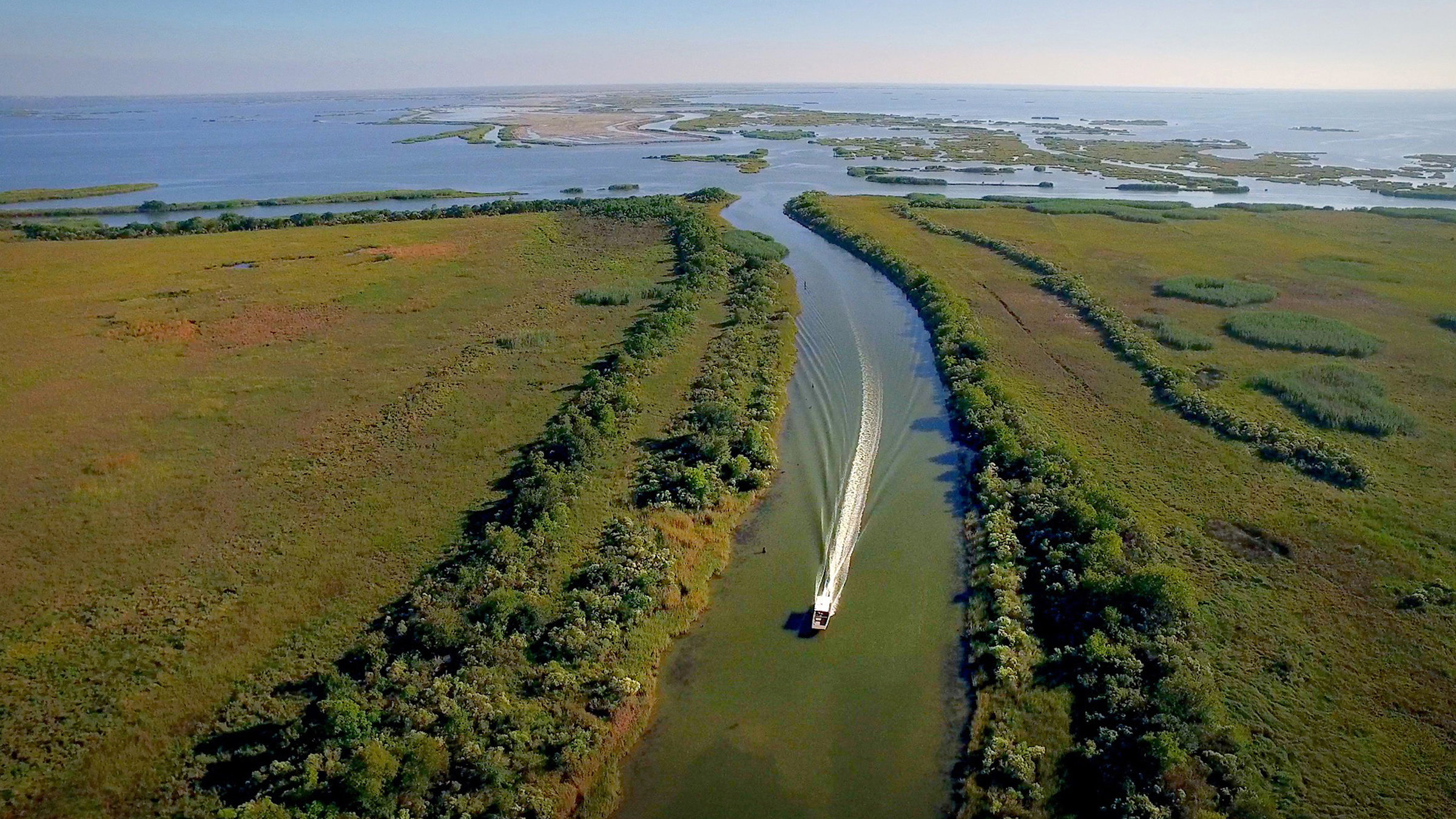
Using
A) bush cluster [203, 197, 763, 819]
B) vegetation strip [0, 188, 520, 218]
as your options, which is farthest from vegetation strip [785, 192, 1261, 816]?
vegetation strip [0, 188, 520, 218]

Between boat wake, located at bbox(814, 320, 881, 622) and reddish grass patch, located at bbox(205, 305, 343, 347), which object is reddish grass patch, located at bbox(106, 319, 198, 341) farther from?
boat wake, located at bbox(814, 320, 881, 622)

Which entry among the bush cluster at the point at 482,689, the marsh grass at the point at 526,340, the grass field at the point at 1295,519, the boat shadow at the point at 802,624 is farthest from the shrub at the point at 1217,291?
the bush cluster at the point at 482,689

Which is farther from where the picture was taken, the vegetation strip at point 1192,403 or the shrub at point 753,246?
the shrub at point 753,246

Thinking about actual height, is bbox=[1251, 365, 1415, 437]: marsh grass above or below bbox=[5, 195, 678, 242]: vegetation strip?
below

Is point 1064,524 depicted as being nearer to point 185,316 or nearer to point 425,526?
point 425,526

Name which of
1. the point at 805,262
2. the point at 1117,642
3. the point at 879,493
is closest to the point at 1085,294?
the point at 805,262

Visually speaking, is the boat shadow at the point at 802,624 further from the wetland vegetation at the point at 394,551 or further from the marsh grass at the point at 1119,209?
the marsh grass at the point at 1119,209
